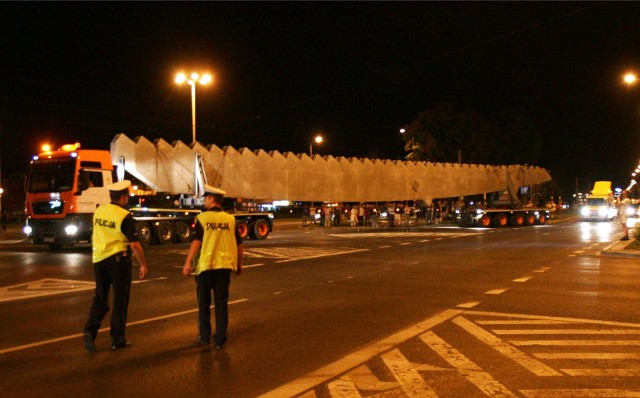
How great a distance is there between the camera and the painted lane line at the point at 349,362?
19.4ft

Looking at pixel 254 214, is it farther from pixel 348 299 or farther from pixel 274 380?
pixel 274 380

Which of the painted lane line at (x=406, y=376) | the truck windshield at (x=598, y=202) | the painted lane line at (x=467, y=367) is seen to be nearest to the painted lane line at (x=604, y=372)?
the painted lane line at (x=467, y=367)

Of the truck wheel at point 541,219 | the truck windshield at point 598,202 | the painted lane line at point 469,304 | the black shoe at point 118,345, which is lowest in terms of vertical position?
the painted lane line at point 469,304

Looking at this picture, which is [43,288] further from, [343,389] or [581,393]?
[581,393]

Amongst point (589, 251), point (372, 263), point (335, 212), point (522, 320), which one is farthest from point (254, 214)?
point (522, 320)

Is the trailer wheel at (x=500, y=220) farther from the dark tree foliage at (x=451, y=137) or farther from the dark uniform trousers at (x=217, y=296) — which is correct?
the dark uniform trousers at (x=217, y=296)

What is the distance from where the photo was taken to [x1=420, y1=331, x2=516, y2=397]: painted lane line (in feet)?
19.0

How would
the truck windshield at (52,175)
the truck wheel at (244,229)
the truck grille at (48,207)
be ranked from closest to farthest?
1. the truck grille at (48,207)
2. the truck windshield at (52,175)
3. the truck wheel at (244,229)

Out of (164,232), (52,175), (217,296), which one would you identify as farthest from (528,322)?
(164,232)

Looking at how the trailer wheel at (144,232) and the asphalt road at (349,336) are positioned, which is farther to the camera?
the trailer wheel at (144,232)

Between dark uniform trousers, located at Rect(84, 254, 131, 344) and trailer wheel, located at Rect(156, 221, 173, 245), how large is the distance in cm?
1826

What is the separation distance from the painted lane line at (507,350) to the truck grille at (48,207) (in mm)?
17015

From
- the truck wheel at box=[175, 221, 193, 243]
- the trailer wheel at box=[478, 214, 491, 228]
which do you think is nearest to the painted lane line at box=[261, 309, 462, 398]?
the truck wheel at box=[175, 221, 193, 243]

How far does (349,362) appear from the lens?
22.4ft
